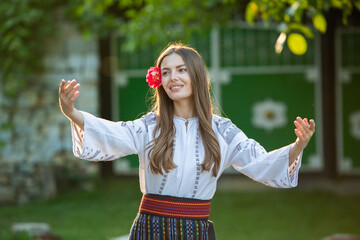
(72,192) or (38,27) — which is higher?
(38,27)

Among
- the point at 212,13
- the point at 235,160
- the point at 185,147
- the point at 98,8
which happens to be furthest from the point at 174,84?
the point at 212,13

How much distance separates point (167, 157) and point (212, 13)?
408 centimetres

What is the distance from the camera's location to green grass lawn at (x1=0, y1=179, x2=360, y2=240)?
18.0 ft

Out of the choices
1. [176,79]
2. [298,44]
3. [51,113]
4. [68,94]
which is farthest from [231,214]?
[68,94]

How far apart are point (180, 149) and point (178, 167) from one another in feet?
0.32

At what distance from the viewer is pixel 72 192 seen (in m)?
7.20

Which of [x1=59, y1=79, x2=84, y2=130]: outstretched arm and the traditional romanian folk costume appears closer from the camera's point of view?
[x1=59, y1=79, x2=84, y2=130]: outstretched arm

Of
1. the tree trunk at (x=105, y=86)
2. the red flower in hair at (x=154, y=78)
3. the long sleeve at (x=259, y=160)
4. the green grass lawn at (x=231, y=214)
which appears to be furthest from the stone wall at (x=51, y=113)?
the long sleeve at (x=259, y=160)

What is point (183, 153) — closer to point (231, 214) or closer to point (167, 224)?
point (167, 224)

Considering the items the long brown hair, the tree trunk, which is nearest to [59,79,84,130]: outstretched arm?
the long brown hair

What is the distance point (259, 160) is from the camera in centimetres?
262

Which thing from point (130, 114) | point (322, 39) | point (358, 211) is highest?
point (322, 39)

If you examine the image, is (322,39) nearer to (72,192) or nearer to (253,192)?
(253,192)

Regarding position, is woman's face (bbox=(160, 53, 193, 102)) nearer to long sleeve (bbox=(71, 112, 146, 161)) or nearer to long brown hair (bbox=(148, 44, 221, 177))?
long brown hair (bbox=(148, 44, 221, 177))
